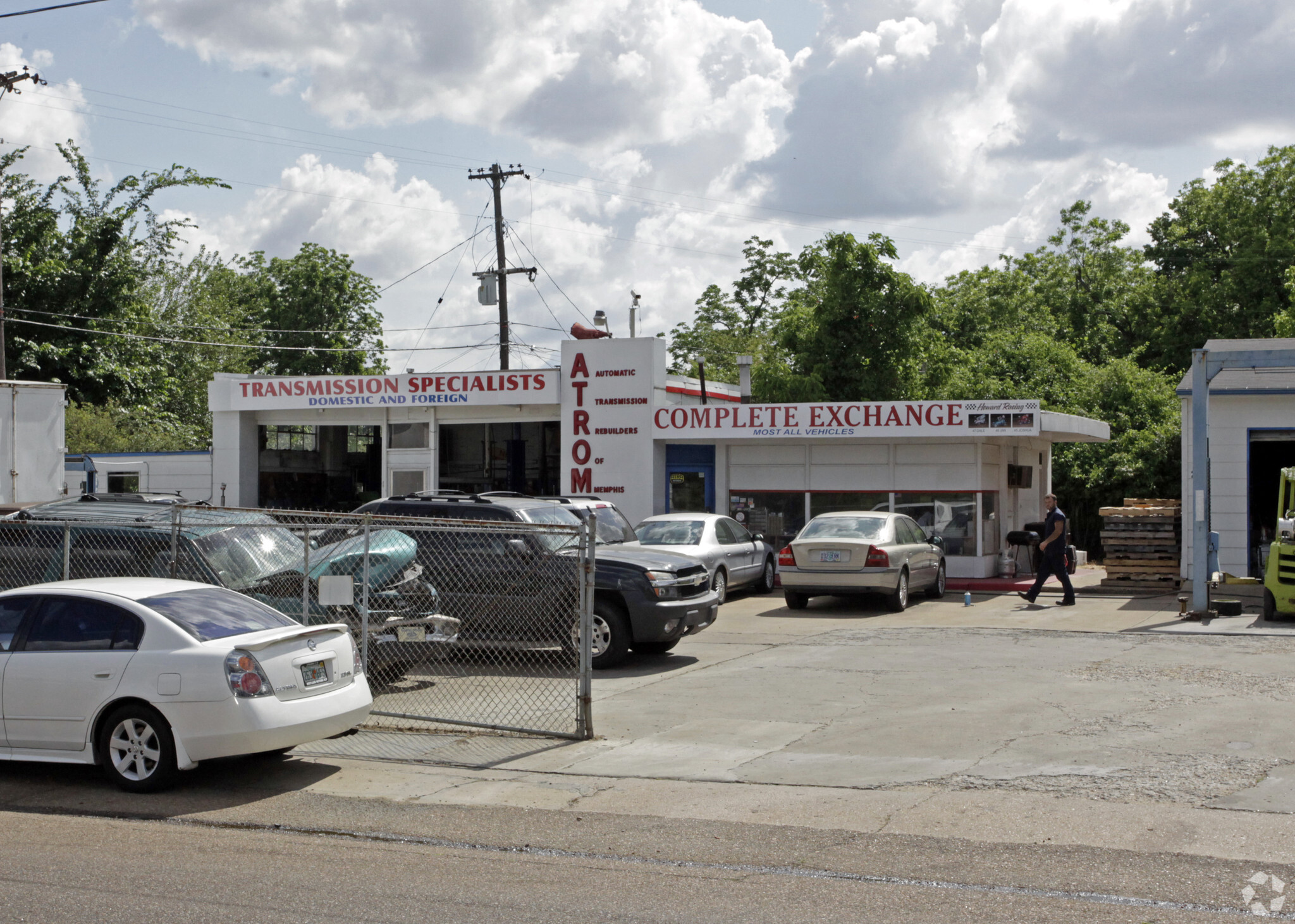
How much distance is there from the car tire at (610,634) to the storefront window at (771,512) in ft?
41.4

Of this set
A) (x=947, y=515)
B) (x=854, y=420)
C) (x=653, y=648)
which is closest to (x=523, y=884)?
(x=653, y=648)

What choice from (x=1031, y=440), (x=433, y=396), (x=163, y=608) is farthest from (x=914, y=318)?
(x=163, y=608)

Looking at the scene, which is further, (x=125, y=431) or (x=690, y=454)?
(x=125, y=431)

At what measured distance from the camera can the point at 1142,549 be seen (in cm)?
2175

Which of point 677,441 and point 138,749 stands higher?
point 677,441

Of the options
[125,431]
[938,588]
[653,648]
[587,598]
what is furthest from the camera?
[125,431]

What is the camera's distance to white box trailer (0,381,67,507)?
18016mm

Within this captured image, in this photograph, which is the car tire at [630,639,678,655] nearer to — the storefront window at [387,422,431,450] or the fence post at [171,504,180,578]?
the fence post at [171,504,180,578]

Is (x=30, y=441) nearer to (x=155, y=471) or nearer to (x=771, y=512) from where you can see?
(x=155, y=471)

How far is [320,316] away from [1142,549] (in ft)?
138

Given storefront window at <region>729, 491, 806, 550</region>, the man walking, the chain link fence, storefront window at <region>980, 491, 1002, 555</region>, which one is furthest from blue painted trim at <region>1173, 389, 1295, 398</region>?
the chain link fence

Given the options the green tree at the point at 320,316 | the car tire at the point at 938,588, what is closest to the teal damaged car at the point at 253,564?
the car tire at the point at 938,588

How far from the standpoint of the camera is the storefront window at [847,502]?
24.7 metres

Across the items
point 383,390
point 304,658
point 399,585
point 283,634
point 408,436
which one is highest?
point 383,390
